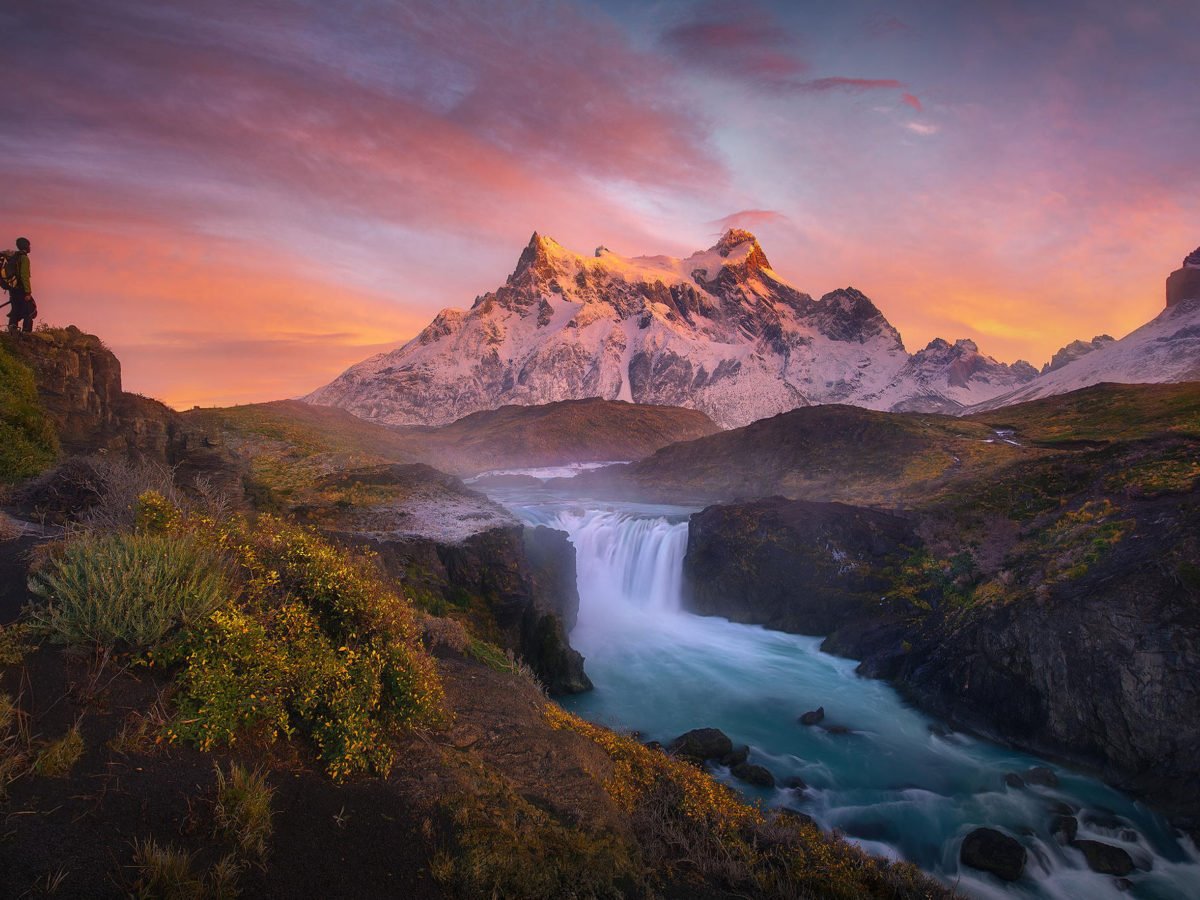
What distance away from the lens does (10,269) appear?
17438 millimetres

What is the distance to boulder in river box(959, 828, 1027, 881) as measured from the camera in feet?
42.5

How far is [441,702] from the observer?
943 centimetres

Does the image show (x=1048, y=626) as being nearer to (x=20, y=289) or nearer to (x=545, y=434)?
(x=20, y=289)

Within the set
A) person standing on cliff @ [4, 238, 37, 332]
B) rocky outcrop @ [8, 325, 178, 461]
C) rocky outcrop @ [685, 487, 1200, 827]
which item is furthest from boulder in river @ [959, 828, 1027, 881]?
person standing on cliff @ [4, 238, 37, 332]

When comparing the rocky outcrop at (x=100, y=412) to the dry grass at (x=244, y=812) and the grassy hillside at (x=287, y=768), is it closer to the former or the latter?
→ the grassy hillside at (x=287, y=768)

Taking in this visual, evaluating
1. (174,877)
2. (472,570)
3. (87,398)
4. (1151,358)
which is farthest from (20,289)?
(1151,358)

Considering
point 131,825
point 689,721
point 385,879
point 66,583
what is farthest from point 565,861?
point 689,721

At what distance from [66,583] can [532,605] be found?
17009 millimetres

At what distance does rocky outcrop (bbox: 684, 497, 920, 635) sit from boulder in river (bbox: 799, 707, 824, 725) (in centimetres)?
740

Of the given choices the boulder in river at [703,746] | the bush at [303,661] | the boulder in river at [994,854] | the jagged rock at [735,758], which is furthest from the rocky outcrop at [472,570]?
the boulder in river at [994,854]

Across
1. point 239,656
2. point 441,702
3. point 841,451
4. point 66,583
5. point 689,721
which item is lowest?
point 689,721

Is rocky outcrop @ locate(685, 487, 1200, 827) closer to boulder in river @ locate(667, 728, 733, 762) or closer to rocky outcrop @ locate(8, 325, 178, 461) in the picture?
boulder in river @ locate(667, 728, 733, 762)

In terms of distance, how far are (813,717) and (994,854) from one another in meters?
7.62

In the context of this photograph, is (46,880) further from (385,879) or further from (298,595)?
(298,595)
